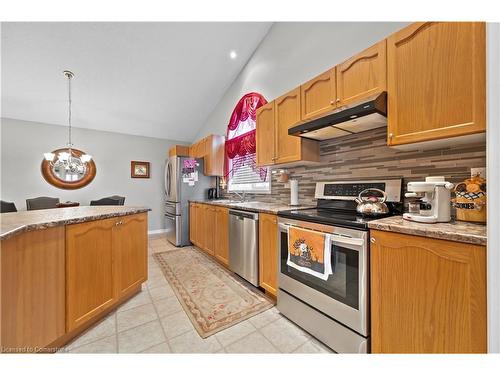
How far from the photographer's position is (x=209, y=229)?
303cm

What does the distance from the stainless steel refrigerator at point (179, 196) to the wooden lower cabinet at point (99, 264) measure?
70.2 inches

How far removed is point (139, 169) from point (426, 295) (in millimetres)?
5470

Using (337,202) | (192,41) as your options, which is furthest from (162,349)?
(192,41)

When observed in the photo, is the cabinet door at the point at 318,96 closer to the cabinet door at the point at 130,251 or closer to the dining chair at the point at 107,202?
the cabinet door at the point at 130,251

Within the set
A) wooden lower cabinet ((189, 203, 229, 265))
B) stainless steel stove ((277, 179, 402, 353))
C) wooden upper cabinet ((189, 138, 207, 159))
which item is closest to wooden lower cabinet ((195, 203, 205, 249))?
wooden lower cabinet ((189, 203, 229, 265))

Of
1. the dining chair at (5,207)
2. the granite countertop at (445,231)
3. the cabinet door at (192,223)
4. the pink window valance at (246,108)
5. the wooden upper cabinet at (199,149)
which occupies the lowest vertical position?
the cabinet door at (192,223)

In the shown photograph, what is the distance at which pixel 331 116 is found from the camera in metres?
1.51

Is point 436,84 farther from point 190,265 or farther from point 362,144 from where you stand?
point 190,265

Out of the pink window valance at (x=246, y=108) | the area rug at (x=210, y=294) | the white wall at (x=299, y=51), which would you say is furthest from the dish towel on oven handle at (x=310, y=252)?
the pink window valance at (x=246, y=108)

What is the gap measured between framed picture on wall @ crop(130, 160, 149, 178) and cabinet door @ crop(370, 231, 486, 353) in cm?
517

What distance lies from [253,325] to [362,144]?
1.84 m

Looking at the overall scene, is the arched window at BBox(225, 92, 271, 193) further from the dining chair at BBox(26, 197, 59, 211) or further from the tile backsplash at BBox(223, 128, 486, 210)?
the dining chair at BBox(26, 197, 59, 211)

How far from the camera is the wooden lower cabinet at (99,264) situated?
135cm

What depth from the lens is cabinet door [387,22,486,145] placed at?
3.25 feet
